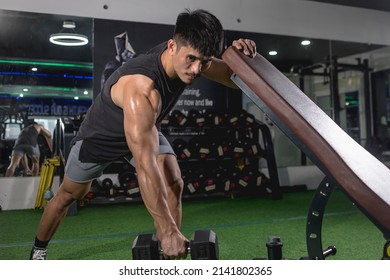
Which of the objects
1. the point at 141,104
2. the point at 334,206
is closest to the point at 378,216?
the point at 141,104

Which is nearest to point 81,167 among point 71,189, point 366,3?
point 71,189

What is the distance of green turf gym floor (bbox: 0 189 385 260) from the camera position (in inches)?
89.7

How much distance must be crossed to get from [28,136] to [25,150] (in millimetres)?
155

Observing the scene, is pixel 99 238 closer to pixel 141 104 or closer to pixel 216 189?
pixel 141 104

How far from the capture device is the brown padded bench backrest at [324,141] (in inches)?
37.6

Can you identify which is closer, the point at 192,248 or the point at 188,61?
the point at 192,248

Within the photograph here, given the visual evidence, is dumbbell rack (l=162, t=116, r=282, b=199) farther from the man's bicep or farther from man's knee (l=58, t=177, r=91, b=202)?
the man's bicep

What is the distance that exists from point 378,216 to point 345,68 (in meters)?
5.64

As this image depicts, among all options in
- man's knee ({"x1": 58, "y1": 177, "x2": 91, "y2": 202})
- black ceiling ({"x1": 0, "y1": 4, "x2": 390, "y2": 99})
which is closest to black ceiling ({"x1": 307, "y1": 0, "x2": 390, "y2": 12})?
black ceiling ({"x1": 0, "y1": 4, "x2": 390, "y2": 99})

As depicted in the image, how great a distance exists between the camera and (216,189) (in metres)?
4.39

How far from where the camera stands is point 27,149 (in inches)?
169

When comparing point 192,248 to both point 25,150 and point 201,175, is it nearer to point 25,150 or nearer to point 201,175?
point 201,175
